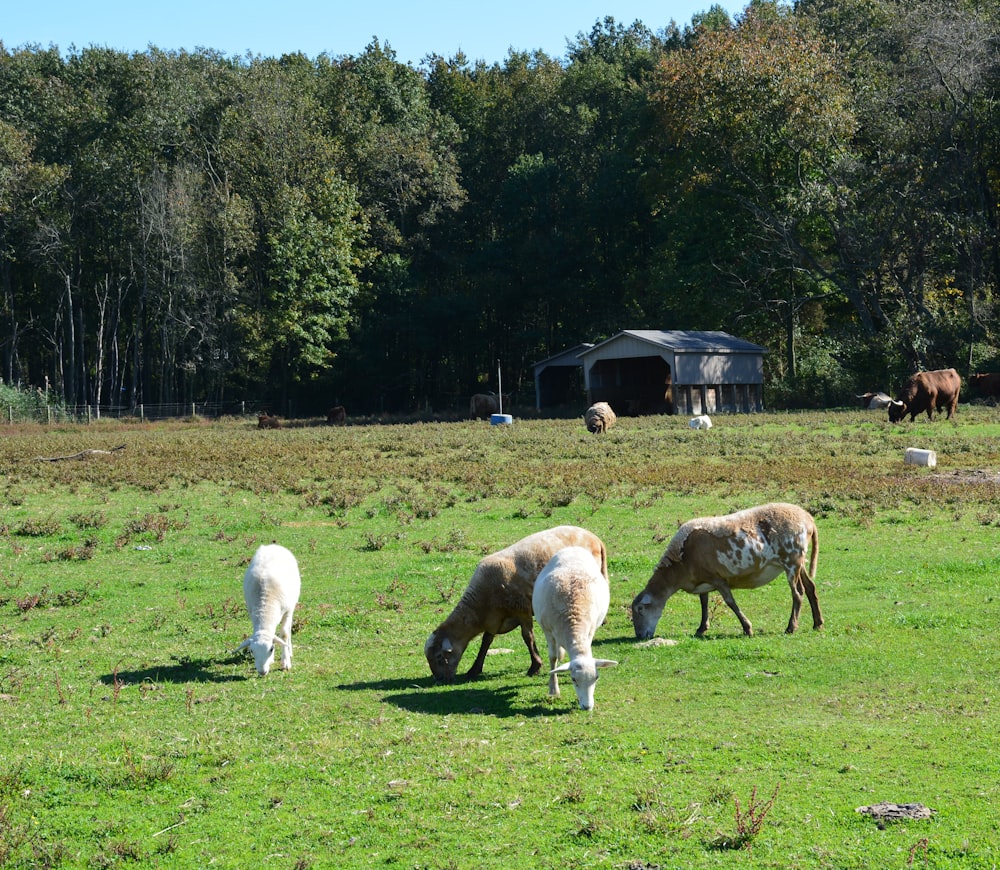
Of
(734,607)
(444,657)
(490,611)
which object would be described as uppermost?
(490,611)

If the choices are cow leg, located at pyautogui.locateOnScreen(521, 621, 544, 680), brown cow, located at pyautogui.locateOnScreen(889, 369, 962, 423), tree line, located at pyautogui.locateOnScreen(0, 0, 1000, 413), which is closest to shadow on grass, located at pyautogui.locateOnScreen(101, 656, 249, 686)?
cow leg, located at pyautogui.locateOnScreen(521, 621, 544, 680)

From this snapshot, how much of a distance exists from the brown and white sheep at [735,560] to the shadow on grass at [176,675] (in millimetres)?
4929

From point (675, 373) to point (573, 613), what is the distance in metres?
43.8

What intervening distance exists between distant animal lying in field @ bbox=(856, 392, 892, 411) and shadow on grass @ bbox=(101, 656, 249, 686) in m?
43.7

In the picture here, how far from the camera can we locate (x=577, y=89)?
80.2m

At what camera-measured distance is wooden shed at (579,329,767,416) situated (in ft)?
179

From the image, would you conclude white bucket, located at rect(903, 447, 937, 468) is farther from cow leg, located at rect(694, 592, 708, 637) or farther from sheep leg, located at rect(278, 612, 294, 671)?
sheep leg, located at rect(278, 612, 294, 671)

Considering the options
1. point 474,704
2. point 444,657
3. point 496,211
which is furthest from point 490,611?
point 496,211

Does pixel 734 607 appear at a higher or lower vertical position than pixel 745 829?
higher

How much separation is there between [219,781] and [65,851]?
4.61ft

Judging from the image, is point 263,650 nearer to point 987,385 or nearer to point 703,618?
point 703,618

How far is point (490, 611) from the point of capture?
12242 mm

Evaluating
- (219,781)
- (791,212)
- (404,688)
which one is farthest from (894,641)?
(791,212)

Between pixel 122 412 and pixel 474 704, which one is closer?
pixel 474 704
